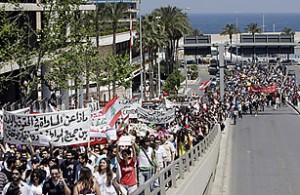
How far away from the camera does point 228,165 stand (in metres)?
31.2

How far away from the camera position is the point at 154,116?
97.0 feet

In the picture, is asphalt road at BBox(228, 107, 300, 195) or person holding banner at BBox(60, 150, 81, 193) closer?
person holding banner at BBox(60, 150, 81, 193)

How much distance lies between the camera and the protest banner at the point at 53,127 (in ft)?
52.3

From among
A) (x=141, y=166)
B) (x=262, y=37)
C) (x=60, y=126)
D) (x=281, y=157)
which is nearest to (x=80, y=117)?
(x=60, y=126)

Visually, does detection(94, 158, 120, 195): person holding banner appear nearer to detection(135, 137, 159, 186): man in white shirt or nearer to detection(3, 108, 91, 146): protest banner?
detection(135, 137, 159, 186): man in white shirt

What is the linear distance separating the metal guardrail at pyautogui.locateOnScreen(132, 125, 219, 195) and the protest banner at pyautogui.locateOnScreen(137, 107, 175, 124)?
4.74 metres

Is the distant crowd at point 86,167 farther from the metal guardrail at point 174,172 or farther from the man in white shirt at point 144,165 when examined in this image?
the metal guardrail at point 174,172

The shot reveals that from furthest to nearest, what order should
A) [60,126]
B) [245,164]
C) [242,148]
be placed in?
1. [242,148]
2. [245,164]
3. [60,126]

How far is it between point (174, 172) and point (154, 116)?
14590mm

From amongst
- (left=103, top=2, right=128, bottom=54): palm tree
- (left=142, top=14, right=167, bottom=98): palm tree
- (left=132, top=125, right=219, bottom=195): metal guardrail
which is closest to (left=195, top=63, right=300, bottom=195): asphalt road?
(left=132, top=125, right=219, bottom=195): metal guardrail

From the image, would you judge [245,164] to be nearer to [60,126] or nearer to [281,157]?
[281,157]

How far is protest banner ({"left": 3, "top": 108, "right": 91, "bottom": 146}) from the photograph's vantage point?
1594 centimetres

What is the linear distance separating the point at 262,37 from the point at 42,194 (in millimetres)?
95990

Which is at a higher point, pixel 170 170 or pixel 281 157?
pixel 170 170
